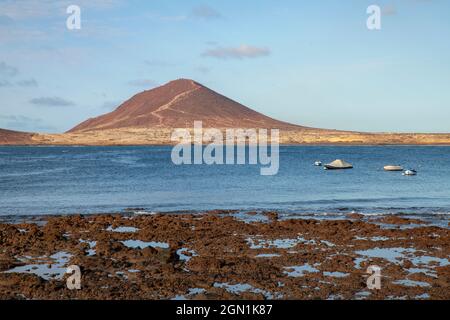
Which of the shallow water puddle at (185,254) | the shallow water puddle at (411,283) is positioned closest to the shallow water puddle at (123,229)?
the shallow water puddle at (185,254)

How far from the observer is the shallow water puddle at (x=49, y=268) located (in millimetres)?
17211

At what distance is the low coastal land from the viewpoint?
15.4 metres

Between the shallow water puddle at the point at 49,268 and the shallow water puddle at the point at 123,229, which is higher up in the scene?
the shallow water puddle at the point at 49,268

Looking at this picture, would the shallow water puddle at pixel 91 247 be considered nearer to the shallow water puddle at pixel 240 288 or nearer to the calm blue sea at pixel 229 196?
the shallow water puddle at pixel 240 288

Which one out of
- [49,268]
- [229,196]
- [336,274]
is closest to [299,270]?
[336,274]

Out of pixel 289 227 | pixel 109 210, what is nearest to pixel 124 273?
pixel 289 227

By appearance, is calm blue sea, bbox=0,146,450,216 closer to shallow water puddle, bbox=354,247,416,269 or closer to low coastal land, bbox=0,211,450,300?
low coastal land, bbox=0,211,450,300

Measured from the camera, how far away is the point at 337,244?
22281 millimetres

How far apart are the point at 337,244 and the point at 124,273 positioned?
9.48 meters

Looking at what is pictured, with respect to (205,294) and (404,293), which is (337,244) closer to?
(404,293)

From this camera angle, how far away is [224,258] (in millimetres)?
19359

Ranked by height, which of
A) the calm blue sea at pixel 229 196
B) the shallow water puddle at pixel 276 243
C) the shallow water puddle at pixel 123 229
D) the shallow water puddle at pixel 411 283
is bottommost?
the calm blue sea at pixel 229 196

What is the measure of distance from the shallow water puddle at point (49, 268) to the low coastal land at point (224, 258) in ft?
0.11

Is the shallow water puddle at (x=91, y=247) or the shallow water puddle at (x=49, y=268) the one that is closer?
the shallow water puddle at (x=49, y=268)
